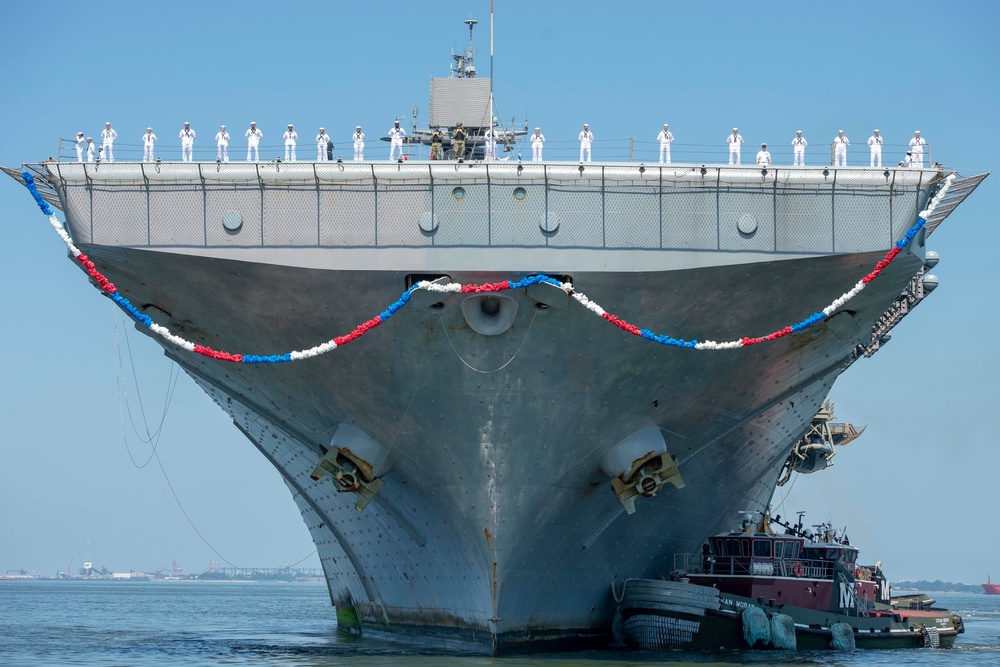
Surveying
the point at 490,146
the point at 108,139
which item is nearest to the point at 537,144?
the point at 490,146

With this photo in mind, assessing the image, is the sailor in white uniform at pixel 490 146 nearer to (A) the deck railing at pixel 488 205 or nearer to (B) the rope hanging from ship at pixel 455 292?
(A) the deck railing at pixel 488 205

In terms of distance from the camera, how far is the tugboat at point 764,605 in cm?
2050

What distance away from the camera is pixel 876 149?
57.7 feet

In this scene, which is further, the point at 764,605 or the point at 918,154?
the point at 764,605

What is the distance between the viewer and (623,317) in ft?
53.2

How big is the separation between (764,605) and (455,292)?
918 cm

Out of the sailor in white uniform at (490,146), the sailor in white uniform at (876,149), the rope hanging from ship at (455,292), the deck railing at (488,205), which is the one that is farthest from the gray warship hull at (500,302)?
the sailor in white uniform at (490,146)

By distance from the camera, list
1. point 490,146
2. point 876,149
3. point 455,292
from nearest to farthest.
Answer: point 455,292, point 876,149, point 490,146

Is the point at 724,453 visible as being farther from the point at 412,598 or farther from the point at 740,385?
the point at 412,598

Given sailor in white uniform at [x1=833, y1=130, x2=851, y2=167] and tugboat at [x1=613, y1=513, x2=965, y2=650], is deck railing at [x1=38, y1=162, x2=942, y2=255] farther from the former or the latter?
tugboat at [x1=613, y1=513, x2=965, y2=650]

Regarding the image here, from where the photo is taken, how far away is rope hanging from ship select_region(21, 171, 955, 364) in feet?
50.8

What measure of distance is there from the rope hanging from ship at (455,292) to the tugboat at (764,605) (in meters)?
5.63

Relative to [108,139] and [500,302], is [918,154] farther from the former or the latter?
[108,139]

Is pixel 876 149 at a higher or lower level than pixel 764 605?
higher
